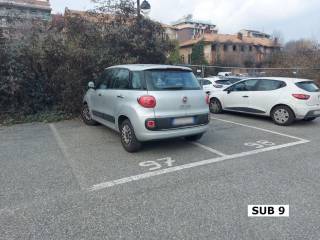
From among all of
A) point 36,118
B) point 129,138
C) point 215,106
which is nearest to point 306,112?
point 215,106

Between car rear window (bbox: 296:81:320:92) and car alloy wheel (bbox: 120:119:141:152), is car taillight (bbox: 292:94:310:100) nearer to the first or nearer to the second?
car rear window (bbox: 296:81:320:92)

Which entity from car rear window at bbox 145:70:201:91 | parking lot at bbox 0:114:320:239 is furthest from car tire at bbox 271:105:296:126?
car rear window at bbox 145:70:201:91

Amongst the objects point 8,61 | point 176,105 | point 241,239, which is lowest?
point 241,239

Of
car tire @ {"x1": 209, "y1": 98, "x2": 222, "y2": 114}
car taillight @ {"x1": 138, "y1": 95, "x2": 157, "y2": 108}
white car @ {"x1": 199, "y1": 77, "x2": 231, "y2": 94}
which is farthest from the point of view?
white car @ {"x1": 199, "y1": 77, "x2": 231, "y2": 94}

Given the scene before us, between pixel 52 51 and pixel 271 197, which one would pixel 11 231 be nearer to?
pixel 271 197

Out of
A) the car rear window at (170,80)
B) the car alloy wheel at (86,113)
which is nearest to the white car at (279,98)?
the car rear window at (170,80)

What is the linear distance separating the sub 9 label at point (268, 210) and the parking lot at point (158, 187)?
0.07 m

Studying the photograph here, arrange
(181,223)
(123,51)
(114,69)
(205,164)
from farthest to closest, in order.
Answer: (123,51) → (114,69) → (205,164) → (181,223)

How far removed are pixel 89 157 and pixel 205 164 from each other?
208cm

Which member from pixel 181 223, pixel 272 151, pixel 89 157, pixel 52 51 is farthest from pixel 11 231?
pixel 52 51

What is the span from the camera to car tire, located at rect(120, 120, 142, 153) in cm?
478

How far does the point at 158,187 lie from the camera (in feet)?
11.5

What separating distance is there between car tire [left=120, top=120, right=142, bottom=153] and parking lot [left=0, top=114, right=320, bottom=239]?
134 mm

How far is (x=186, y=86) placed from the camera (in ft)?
16.1
